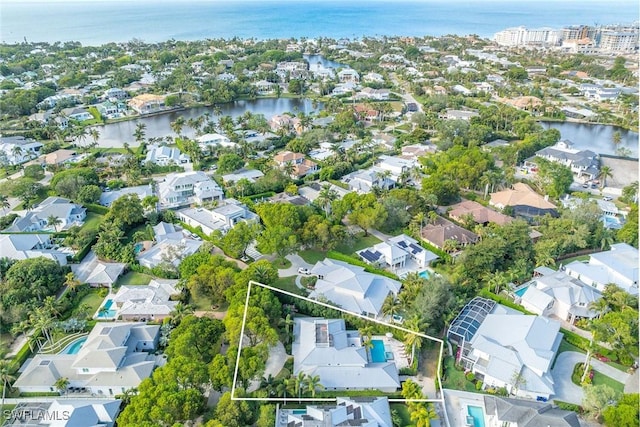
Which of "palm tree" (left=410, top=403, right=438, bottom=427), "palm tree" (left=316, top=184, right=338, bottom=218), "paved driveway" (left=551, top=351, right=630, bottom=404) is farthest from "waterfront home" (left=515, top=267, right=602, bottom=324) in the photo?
"palm tree" (left=316, top=184, right=338, bottom=218)

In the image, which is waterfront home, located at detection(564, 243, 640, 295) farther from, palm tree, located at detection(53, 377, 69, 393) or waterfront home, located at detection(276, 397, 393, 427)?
palm tree, located at detection(53, 377, 69, 393)

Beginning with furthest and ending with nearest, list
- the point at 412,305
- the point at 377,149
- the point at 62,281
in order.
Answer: the point at 377,149 < the point at 62,281 < the point at 412,305

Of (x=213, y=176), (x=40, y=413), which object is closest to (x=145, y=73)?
(x=213, y=176)

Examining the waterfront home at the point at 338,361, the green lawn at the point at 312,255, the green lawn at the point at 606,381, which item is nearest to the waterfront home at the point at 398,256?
the green lawn at the point at 312,255

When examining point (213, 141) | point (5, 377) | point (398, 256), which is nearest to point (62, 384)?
point (5, 377)

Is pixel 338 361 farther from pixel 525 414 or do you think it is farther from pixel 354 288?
pixel 525 414

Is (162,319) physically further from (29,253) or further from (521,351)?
(521,351)
